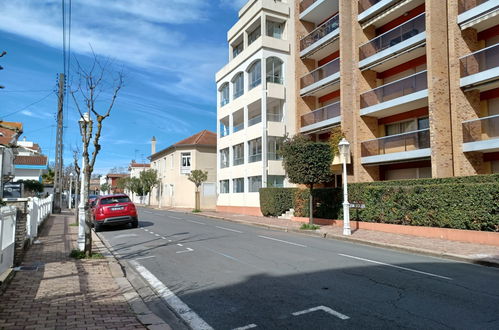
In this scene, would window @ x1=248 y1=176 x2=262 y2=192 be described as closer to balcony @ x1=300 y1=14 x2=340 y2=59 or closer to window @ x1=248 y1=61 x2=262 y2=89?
window @ x1=248 y1=61 x2=262 y2=89

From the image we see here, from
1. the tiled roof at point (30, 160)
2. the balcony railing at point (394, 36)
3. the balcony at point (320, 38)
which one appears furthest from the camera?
the tiled roof at point (30, 160)

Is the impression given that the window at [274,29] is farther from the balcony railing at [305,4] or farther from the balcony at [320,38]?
the balcony at [320,38]

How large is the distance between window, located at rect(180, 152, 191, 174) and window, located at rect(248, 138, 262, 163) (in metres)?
16.7

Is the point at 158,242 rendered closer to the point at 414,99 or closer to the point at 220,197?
the point at 414,99

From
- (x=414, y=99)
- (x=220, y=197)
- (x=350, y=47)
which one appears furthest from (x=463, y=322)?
(x=220, y=197)

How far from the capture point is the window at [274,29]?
102ft

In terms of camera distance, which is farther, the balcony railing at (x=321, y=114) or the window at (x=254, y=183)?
the window at (x=254, y=183)

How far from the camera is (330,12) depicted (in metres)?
28.3

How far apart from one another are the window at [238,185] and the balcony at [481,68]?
1870 cm

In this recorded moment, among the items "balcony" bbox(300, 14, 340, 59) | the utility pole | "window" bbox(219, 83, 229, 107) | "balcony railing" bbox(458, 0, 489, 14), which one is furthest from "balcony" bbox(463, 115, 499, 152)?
the utility pole

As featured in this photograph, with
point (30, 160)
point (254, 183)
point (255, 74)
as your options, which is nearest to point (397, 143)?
point (254, 183)

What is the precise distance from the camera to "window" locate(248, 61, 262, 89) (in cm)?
3003

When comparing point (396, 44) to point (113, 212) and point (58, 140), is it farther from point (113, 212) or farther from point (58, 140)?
point (58, 140)

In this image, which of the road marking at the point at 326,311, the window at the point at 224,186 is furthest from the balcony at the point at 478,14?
the window at the point at 224,186
